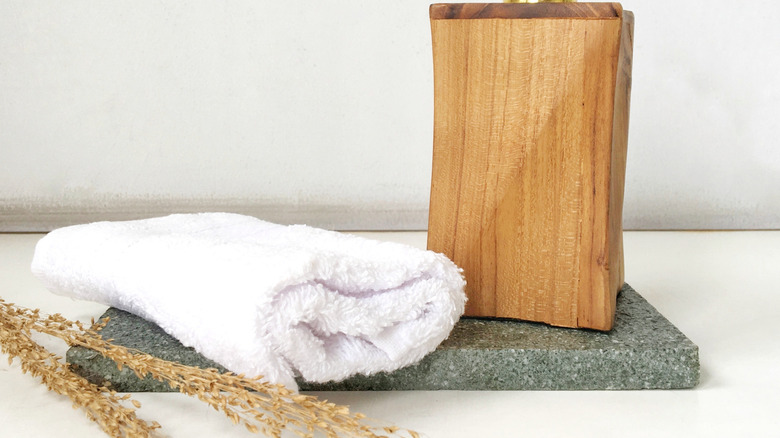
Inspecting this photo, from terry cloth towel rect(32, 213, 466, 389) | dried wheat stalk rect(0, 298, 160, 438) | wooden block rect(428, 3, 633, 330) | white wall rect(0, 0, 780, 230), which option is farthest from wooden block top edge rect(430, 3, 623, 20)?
white wall rect(0, 0, 780, 230)

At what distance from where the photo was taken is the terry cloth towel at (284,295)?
67 cm

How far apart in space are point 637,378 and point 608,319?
0.26 ft

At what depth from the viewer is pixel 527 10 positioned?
85cm

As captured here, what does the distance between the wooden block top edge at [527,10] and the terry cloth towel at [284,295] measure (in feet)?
0.91

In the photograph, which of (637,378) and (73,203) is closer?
(637,378)

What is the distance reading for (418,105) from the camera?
1.75 meters

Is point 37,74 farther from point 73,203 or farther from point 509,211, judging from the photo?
point 509,211

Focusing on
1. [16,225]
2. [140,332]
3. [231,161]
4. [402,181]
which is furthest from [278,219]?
[140,332]

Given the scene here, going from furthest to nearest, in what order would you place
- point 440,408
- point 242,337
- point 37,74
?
point 37,74, point 440,408, point 242,337

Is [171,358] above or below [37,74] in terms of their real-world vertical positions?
below

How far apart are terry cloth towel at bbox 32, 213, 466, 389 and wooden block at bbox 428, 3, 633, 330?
5.3 inches

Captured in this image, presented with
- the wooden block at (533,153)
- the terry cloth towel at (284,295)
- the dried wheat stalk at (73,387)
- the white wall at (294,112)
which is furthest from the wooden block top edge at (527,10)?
the white wall at (294,112)

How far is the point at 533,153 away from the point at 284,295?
35 cm

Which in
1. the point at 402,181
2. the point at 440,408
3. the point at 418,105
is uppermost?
the point at 418,105
